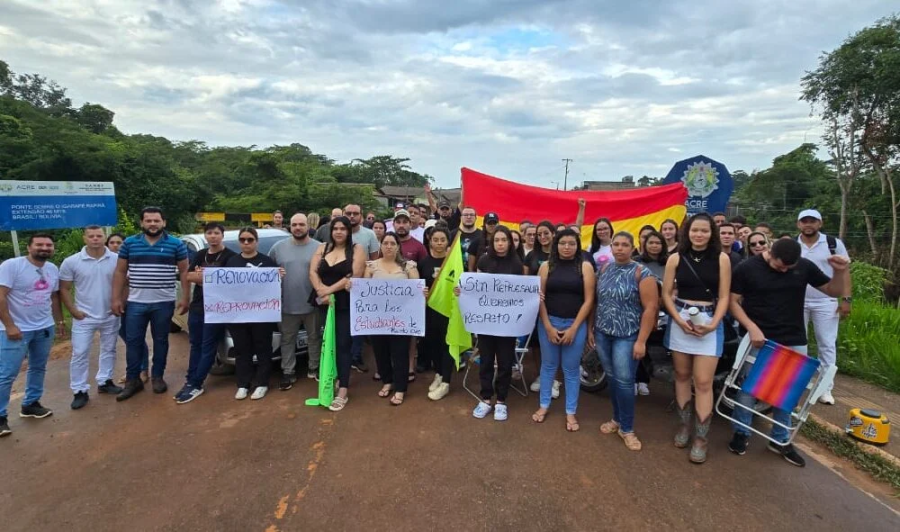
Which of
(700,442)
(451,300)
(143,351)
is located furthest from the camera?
(143,351)

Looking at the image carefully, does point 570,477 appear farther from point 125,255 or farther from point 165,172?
point 165,172

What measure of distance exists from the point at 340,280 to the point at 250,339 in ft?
4.12

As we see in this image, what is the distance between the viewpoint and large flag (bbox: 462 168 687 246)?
24.7 ft

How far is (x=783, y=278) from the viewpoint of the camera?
355 cm

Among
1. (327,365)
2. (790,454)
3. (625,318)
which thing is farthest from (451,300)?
(790,454)

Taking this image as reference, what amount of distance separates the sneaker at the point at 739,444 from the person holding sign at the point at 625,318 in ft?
2.45

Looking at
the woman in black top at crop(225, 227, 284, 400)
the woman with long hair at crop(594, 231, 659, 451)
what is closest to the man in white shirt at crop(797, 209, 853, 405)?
the woman with long hair at crop(594, 231, 659, 451)

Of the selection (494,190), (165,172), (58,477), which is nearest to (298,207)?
(165,172)

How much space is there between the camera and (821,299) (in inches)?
179

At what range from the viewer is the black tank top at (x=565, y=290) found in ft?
13.0

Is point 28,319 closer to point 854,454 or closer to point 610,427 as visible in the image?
point 610,427

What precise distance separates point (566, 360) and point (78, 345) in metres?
4.81

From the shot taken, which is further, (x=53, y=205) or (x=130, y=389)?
(x=53, y=205)

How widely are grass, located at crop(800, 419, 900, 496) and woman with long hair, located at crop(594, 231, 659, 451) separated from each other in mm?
1687
